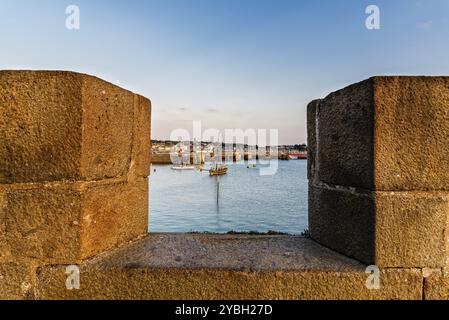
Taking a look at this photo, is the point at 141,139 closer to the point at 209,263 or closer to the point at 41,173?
the point at 41,173

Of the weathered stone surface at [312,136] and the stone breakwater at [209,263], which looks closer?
the stone breakwater at [209,263]

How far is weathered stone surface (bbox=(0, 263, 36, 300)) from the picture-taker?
177 centimetres

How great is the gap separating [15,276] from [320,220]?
2.08 metres

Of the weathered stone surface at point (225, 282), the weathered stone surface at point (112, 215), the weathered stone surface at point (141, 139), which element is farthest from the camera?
the weathered stone surface at point (141, 139)

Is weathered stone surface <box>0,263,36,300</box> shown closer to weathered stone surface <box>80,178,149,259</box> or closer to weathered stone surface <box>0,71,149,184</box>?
weathered stone surface <box>80,178,149,259</box>

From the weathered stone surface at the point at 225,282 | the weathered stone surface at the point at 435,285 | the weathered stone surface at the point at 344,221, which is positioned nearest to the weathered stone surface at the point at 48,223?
the weathered stone surface at the point at 225,282

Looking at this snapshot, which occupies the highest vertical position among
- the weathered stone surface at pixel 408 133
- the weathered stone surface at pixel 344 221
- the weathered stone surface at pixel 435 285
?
the weathered stone surface at pixel 408 133

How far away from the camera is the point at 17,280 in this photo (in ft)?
5.81

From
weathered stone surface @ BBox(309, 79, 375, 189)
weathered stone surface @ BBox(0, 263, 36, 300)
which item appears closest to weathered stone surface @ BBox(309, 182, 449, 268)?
weathered stone surface @ BBox(309, 79, 375, 189)

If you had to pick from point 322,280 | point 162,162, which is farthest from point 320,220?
point 162,162

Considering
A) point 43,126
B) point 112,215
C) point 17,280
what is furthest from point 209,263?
point 43,126

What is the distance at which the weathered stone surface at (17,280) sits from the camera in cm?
177

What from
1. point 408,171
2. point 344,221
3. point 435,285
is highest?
point 408,171

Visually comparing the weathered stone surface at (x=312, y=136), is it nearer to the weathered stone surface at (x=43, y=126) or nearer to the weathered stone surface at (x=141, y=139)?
the weathered stone surface at (x=141, y=139)
